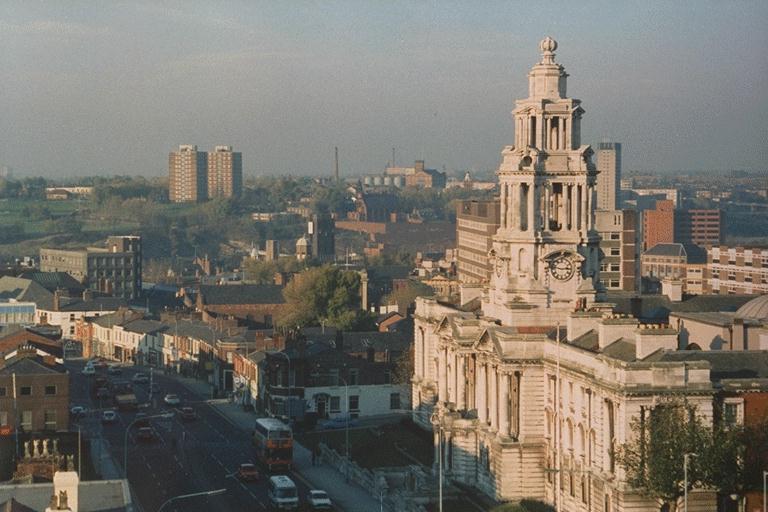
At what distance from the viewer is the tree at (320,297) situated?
178 meters

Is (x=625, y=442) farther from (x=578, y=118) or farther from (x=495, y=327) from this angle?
(x=578, y=118)

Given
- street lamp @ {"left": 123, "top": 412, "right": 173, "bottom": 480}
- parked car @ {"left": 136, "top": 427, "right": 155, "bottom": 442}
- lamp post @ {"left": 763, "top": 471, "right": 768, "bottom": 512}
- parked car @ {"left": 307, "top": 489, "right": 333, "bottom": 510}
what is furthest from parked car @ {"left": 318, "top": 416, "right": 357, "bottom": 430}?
lamp post @ {"left": 763, "top": 471, "right": 768, "bottom": 512}

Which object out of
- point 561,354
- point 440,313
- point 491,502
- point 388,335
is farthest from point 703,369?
point 388,335

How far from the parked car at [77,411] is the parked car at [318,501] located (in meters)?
37.9

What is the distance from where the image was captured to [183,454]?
112 m

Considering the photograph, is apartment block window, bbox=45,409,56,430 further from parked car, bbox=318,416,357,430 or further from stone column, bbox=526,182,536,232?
stone column, bbox=526,182,536,232

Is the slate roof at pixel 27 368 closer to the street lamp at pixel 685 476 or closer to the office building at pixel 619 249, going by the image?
the street lamp at pixel 685 476

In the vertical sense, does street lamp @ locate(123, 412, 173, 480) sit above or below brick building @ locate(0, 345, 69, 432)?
below

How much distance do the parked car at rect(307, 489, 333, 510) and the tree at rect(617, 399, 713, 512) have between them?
20.4m

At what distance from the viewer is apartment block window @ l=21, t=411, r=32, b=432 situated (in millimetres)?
105625

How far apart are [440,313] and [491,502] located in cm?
2432

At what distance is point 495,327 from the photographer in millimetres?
96375

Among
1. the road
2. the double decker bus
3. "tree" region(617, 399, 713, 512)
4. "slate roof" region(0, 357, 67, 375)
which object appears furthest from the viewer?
"slate roof" region(0, 357, 67, 375)

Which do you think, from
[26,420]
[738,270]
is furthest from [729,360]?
[738,270]
